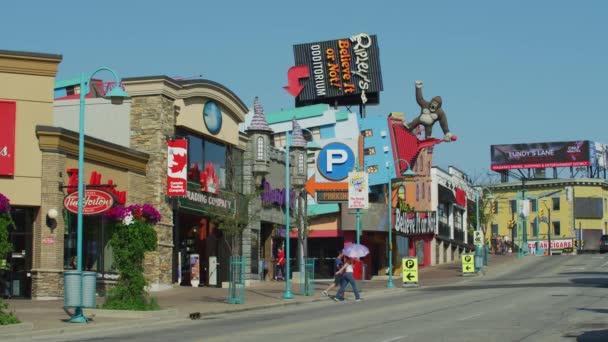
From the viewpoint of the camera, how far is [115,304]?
27672mm

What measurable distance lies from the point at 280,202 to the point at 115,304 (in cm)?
2637

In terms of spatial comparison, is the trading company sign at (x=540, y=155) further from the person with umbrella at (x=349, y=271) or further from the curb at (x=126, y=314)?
the curb at (x=126, y=314)

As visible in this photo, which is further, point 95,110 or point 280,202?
point 280,202

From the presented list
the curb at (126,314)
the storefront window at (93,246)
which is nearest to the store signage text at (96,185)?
the storefront window at (93,246)

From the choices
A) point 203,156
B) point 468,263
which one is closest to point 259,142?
point 203,156

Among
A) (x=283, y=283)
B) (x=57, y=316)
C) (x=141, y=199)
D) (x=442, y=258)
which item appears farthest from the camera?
(x=442, y=258)

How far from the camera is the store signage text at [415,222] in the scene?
67000 millimetres

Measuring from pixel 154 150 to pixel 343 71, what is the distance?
1560 inches

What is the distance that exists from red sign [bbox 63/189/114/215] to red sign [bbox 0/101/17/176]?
2194 millimetres

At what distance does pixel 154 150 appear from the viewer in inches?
1569

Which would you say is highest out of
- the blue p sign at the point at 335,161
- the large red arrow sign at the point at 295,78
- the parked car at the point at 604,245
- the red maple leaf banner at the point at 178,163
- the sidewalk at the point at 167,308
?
the large red arrow sign at the point at 295,78

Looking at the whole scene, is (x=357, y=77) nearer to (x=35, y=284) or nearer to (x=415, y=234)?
(x=415, y=234)

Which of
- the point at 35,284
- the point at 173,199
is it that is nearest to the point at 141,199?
the point at 173,199

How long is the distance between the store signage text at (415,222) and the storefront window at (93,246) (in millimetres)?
30834
